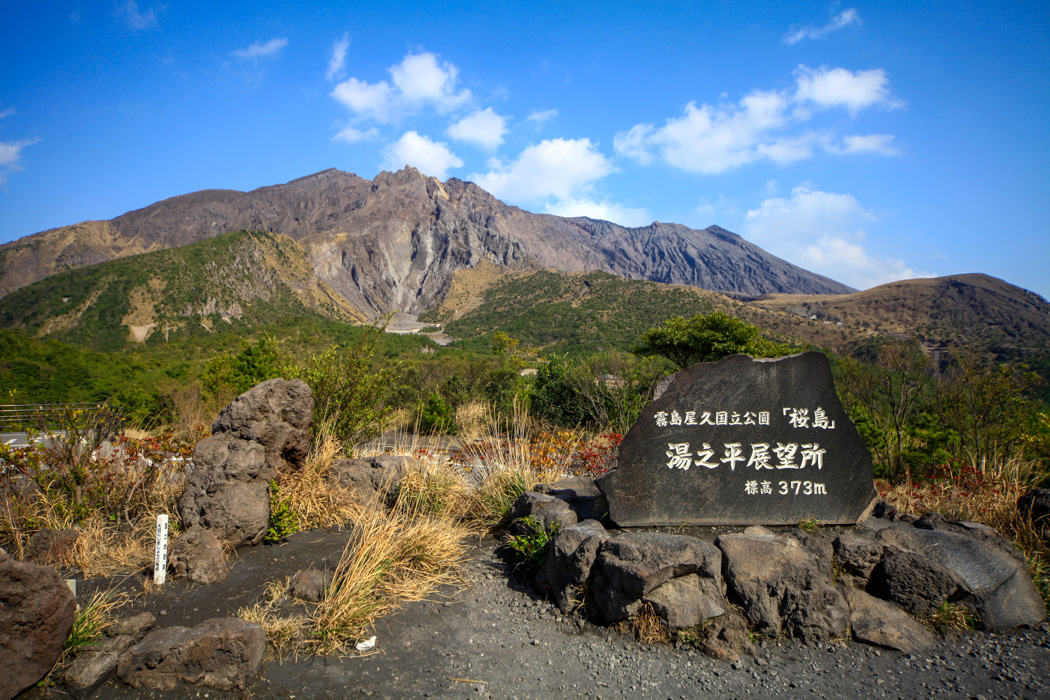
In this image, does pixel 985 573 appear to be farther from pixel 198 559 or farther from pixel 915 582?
pixel 198 559

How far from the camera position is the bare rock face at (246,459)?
4.43 m

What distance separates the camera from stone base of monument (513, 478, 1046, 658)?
11.4 feet

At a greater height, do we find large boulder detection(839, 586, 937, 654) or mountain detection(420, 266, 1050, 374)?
mountain detection(420, 266, 1050, 374)

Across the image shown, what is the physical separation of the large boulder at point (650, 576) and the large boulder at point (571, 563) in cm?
8

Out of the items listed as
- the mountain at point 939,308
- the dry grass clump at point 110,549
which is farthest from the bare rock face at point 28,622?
the mountain at point 939,308

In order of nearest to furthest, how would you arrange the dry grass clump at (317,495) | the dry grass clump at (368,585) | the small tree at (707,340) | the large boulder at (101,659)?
the large boulder at (101,659), the dry grass clump at (368,585), the dry grass clump at (317,495), the small tree at (707,340)

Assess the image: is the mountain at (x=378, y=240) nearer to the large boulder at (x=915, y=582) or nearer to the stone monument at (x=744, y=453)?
the stone monument at (x=744, y=453)

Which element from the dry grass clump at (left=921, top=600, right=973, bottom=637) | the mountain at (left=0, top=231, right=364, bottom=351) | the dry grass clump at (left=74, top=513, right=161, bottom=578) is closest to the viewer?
the dry grass clump at (left=921, top=600, right=973, bottom=637)

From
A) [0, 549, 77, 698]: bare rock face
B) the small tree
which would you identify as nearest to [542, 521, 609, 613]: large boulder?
[0, 549, 77, 698]: bare rock face

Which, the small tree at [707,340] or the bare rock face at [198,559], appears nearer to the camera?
the bare rock face at [198,559]

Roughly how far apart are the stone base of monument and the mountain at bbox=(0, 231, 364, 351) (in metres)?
57.5

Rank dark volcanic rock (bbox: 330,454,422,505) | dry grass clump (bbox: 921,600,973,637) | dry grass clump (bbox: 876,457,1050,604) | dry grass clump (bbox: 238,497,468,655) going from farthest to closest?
1. dark volcanic rock (bbox: 330,454,422,505)
2. dry grass clump (bbox: 876,457,1050,604)
3. dry grass clump (bbox: 921,600,973,637)
4. dry grass clump (bbox: 238,497,468,655)

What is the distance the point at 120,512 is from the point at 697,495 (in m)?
5.20

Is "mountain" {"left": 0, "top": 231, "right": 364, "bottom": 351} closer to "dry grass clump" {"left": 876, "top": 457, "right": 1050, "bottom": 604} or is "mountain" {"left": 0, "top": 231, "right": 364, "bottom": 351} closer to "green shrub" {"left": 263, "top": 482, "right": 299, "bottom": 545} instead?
"green shrub" {"left": 263, "top": 482, "right": 299, "bottom": 545}
